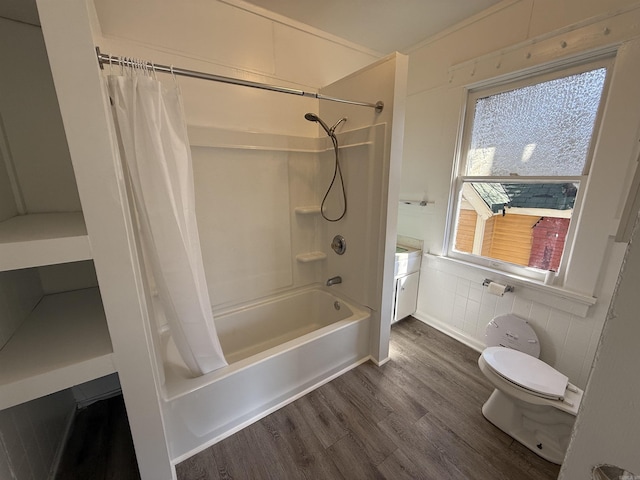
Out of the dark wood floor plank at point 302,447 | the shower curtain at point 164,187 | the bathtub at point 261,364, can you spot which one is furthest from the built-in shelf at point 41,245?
the dark wood floor plank at point 302,447

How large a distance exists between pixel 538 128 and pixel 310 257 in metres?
1.91

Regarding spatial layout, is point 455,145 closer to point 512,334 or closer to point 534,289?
point 534,289

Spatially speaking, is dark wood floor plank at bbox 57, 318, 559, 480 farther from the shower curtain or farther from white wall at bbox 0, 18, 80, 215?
white wall at bbox 0, 18, 80, 215

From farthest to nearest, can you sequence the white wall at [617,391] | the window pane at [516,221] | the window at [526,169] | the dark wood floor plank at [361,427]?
the window pane at [516,221], the window at [526,169], the dark wood floor plank at [361,427], the white wall at [617,391]

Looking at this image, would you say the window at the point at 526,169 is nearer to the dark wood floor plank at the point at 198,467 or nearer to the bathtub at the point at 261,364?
the bathtub at the point at 261,364

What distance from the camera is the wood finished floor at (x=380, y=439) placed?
4.06 ft

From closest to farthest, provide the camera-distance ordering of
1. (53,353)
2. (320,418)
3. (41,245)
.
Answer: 1. (41,245)
2. (53,353)
3. (320,418)

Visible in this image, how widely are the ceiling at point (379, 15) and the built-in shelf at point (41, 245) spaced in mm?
1819

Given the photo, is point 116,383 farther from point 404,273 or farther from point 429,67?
point 429,67

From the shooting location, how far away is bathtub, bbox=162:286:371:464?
1.29 meters

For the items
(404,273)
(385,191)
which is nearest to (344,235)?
(385,191)

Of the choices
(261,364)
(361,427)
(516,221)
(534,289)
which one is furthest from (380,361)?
(516,221)

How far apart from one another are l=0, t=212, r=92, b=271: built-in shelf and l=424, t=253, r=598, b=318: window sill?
7.82ft

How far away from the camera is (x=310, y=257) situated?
226 cm
